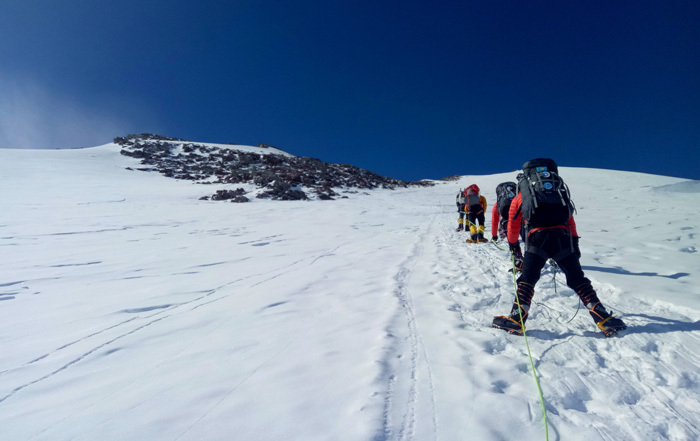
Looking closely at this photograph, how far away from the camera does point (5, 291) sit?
172 inches

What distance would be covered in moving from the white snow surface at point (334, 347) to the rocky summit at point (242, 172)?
14.3 m

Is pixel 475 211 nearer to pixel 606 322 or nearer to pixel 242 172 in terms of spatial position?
pixel 606 322

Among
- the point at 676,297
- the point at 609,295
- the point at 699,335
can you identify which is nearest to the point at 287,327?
the point at 699,335

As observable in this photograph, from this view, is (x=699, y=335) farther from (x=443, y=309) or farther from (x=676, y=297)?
(x=443, y=309)

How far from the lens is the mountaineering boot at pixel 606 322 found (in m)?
2.91

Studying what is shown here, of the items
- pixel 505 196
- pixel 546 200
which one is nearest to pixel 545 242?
pixel 546 200

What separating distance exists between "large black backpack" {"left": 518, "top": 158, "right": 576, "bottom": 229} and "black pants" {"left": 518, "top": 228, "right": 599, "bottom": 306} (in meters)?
Answer: 0.13

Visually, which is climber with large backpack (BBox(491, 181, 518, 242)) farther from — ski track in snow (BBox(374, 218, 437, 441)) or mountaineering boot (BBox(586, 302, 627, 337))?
ski track in snow (BBox(374, 218, 437, 441))

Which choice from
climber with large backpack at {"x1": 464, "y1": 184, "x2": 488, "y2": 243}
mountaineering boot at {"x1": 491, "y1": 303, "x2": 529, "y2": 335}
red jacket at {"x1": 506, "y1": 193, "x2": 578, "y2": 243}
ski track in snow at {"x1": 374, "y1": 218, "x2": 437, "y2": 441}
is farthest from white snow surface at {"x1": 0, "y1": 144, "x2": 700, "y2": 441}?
climber with large backpack at {"x1": 464, "y1": 184, "x2": 488, "y2": 243}

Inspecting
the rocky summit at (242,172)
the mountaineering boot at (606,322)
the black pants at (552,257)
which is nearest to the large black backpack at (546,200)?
the black pants at (552,257)

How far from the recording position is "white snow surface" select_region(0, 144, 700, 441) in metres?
1.88

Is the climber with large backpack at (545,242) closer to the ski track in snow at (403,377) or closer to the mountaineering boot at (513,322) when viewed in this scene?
the mountaineering boot at (513,322)

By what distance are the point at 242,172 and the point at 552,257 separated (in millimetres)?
29061

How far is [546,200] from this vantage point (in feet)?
10.1
